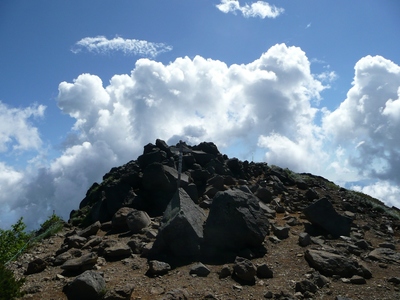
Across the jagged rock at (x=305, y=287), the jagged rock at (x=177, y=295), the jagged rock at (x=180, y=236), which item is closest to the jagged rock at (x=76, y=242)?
the jagged rock at (x=180, y=236)

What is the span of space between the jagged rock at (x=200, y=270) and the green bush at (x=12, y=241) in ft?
22.7

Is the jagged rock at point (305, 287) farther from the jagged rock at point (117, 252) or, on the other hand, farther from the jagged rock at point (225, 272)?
the jagged rock at point (117, 252)

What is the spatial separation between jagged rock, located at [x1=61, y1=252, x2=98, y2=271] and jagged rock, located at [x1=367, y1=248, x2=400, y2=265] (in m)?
9.63

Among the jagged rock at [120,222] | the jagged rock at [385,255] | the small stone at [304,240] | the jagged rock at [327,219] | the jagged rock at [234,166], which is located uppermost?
the jagged rock at [234,166]

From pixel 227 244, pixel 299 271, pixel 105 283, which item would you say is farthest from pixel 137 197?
pixel 299 271

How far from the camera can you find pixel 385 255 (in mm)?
13531

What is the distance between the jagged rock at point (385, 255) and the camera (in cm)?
1317

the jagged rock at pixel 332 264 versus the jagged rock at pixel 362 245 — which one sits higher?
the jagged rock at pixel 362 245

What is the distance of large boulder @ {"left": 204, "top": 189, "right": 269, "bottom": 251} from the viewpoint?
12.9 meters

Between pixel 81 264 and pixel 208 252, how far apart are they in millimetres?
4126

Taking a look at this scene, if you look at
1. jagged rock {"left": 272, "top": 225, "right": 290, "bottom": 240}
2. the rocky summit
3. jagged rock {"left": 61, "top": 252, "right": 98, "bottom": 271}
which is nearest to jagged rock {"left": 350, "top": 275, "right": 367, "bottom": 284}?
the rocky summit

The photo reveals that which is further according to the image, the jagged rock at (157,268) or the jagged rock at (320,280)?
the jagged rock at (157,268)

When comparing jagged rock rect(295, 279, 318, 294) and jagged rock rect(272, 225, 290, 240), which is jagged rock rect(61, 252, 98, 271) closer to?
jagged rock rect(295, 279, 318, 294)

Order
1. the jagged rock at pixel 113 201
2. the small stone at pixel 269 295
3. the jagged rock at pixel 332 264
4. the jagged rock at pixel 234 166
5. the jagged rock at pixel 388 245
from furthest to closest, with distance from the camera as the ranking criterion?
the jagged rock at pixel 234 166, the jagged rock at pixel 113 201, the jagged rock at pixel 388 245, the jagged rock at pixel 332 264, the small stone at pixel 269 295
